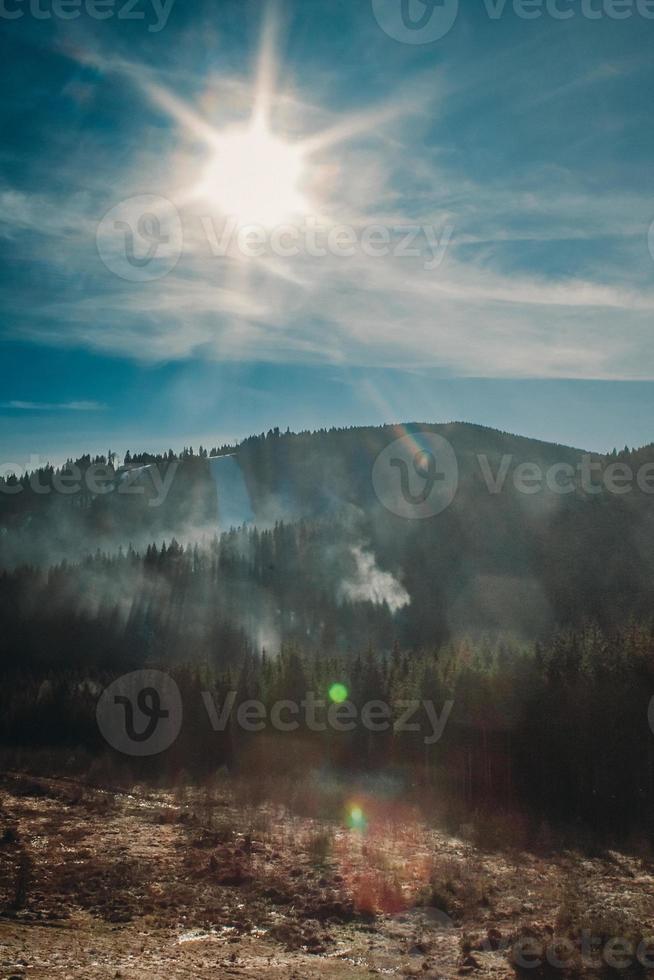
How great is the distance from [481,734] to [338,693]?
16.7 metres

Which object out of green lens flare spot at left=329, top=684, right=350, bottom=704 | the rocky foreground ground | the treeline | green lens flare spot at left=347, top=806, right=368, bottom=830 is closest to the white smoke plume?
the treeline

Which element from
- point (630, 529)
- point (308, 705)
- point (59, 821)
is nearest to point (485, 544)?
point (630, 529)

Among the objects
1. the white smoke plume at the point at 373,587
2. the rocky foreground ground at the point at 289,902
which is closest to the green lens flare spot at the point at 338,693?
the rocky foreground ground at the point at 289,902

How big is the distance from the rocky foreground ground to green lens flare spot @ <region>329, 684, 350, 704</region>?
91.2 ft

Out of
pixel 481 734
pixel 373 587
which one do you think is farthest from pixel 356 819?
pixel 373 587

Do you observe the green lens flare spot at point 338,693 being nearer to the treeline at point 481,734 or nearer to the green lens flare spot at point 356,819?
→ the treeline at point 481,734

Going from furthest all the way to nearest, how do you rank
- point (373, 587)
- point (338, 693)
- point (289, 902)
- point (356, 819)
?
point (373, 587)
point (338, 693)
point (356, 819)
point (289, 902)

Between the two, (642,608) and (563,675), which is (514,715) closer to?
(563,675)

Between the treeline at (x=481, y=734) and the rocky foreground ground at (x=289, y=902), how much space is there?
12123 mm

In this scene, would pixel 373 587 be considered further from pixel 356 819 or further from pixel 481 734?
pixel 356 819

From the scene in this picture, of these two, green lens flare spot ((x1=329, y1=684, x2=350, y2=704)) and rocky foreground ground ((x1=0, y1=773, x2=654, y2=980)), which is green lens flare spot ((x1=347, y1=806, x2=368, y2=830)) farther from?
green lens flare spot ((x1=329, y1=684, x2=350, y2=704))

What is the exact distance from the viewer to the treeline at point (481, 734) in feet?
140

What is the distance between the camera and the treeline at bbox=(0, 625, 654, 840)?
42750 millimetres

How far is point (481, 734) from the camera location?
49.3 m
